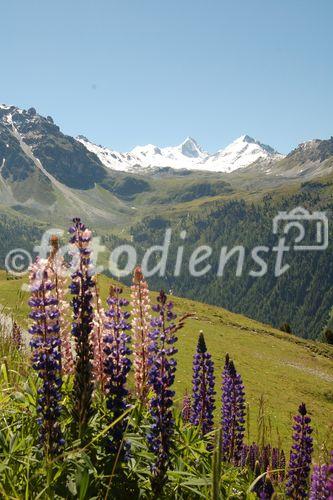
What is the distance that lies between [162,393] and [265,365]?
34.8 metres

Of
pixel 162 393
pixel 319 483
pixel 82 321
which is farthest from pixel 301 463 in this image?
pixel 82 321

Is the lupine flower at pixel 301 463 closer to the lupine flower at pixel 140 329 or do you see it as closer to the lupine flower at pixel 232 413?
the lupine flower at pixel 232 413

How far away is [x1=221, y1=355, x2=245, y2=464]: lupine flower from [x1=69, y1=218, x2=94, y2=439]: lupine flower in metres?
4.22

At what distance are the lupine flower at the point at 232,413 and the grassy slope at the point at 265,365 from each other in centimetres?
1425

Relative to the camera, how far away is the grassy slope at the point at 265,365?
92.5ft

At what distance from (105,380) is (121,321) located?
5.17 ft

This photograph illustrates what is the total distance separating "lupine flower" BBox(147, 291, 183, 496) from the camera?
203 inches

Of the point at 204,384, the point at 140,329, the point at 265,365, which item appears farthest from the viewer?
the point at 265,365

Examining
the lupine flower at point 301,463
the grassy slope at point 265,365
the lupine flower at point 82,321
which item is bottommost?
the grassy slope at point 265,365

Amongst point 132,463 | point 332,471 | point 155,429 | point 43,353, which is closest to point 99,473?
point 132,463

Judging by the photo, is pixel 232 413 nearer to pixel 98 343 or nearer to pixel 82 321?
pixel 98 343

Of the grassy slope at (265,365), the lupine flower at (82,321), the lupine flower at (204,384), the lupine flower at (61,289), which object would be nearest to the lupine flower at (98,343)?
the lupine flower at (61,289)

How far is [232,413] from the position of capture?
29.0 ft

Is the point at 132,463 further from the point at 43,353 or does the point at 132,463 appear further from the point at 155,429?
the point at 43,353
